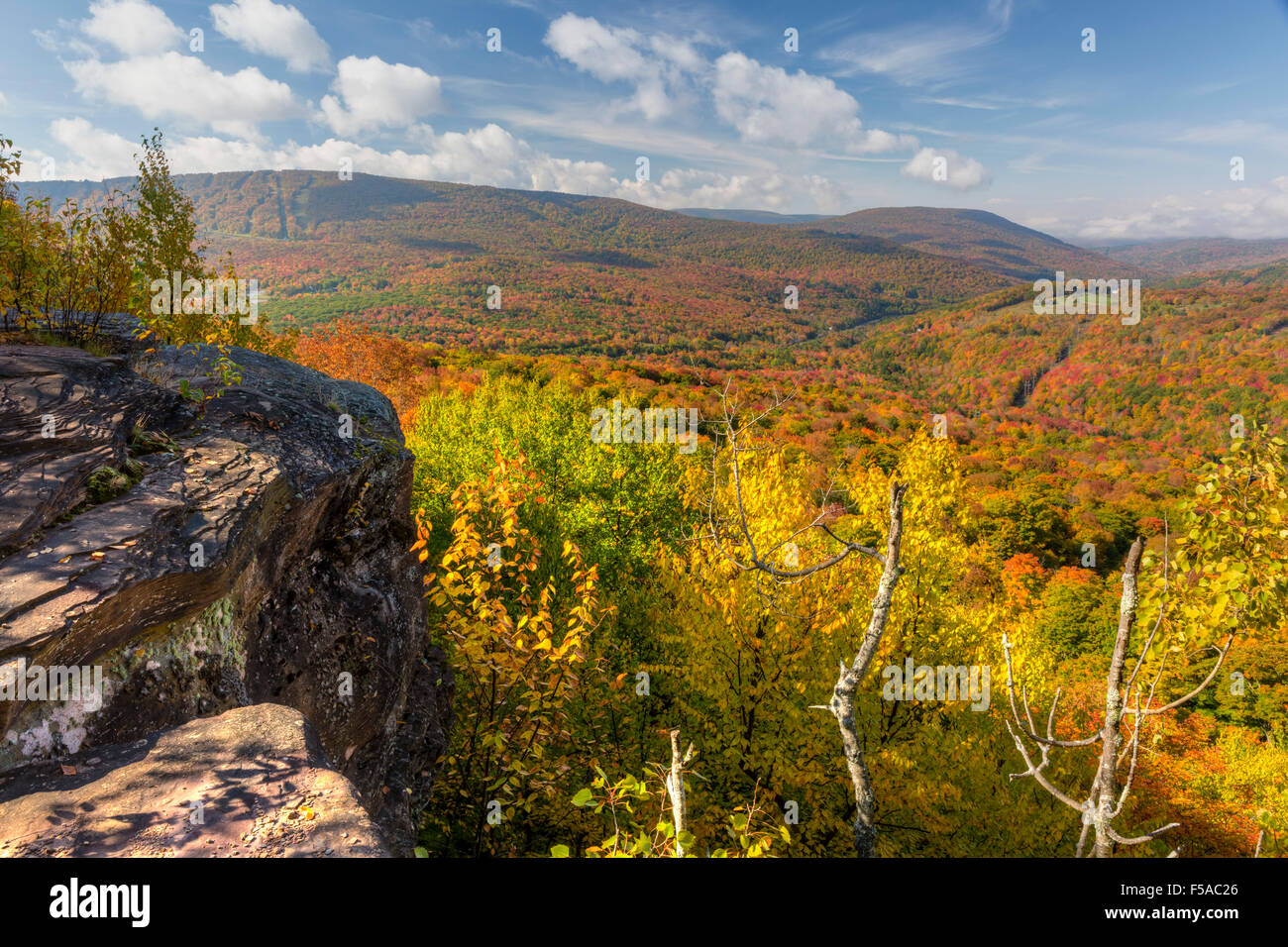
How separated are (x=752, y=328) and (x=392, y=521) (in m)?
140

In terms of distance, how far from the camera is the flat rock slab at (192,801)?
3496mm

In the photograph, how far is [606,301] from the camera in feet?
547

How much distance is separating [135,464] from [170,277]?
8.83m

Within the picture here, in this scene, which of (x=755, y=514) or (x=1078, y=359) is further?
(x=1078, y=359)

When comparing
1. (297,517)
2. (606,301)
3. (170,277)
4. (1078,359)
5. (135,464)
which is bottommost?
(297,517)

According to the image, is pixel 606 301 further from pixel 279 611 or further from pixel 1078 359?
pixel 279 611

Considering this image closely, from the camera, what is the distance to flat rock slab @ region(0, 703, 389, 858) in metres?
3.50

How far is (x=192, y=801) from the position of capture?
3.84 m
